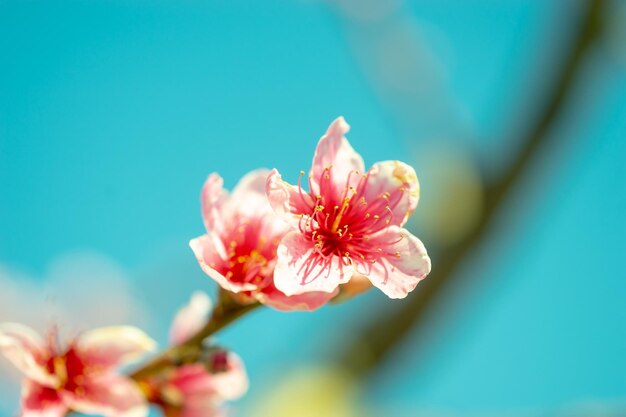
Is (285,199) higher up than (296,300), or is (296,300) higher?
(285,199)

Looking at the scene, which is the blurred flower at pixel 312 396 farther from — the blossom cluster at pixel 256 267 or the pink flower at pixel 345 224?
the pink flower at pixel 345 224

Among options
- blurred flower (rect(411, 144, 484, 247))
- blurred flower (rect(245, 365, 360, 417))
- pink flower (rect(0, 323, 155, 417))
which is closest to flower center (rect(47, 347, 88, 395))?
pink flower (rect(0, 323, 155, 417))

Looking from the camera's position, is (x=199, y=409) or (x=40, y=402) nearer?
(x=40, y=402)

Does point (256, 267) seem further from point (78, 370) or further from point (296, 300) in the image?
point (78, 370)

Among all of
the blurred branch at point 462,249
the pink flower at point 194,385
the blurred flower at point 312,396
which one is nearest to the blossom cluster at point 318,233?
the pink flower at point 194,385

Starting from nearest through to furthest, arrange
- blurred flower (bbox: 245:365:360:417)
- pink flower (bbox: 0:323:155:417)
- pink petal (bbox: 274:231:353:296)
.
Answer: pink petal (bbox: 274:231:353:296)
pink flower (bbox: 0:323:155:417)
blurred flower (bbox: 245:365:360:417)

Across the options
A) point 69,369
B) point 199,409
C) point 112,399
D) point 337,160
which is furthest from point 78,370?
point 337,160

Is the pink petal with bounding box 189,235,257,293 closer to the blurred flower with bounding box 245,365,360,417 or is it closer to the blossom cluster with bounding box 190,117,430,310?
the blossom cluster with bounding box 190,117,430,310
